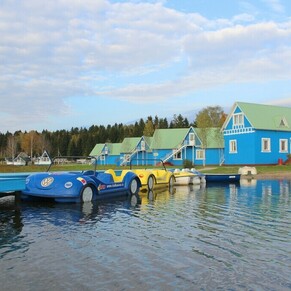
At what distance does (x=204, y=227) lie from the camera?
32.7 feet

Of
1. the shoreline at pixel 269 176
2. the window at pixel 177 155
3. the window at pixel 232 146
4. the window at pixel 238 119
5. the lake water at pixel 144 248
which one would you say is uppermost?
the window at pixel 238 119

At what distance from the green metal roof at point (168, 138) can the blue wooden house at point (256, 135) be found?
1087 centimetres

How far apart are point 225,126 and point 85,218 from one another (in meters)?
41.4

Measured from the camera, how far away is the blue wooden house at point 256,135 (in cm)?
4606

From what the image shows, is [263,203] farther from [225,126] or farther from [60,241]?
[225,126]

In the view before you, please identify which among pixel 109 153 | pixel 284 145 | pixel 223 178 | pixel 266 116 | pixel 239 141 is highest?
pixel 266 116

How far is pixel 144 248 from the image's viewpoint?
7812 millimetres

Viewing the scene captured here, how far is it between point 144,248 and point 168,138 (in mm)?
53795

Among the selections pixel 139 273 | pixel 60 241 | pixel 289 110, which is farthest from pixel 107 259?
pixel 289 110

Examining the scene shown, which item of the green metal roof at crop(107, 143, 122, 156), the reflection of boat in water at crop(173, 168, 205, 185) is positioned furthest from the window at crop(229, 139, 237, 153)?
the green metal roof at crop(107, 143, 122, 156)

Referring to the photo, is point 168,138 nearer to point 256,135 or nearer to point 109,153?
point 256,135

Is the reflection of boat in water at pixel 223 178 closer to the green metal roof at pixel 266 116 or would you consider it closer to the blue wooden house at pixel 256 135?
the blue wooden house at pixel 256 135

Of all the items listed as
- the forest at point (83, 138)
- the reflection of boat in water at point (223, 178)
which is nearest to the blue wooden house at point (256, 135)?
the reflection of boat in water at point (223, 178)

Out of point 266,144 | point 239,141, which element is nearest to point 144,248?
point 266,144
